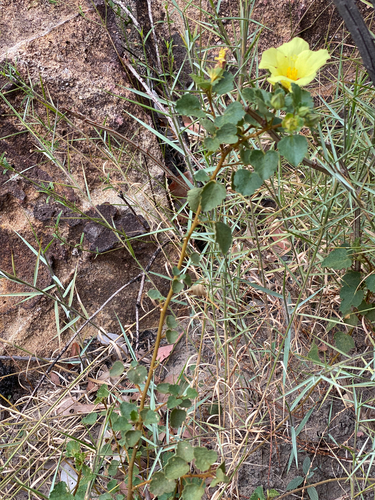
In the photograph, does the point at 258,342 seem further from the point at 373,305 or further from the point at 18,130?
the point at 18,130

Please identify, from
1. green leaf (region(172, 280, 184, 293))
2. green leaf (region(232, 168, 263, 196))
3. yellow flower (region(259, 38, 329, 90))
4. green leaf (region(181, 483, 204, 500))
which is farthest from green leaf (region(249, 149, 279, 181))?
green leaf (region(181, 483, 204, 500))

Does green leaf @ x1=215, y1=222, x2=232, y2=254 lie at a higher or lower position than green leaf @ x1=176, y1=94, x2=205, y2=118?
lower

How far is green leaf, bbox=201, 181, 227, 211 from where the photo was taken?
796 mm

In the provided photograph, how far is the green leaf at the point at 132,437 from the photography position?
33.8 inches

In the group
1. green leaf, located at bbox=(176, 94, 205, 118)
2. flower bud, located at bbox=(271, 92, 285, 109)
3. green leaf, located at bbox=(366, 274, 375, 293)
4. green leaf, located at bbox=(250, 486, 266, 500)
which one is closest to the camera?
flower bud, located at bbox=(271, 92, 285, 109)

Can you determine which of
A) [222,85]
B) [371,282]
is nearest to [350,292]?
[371,282]

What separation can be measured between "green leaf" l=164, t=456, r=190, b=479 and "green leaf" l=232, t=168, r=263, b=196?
21.2 inches

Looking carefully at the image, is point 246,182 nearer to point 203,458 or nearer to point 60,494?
point 203,458

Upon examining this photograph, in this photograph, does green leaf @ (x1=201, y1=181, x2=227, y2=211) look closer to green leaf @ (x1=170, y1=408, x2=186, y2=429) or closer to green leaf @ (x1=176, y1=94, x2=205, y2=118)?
green leaf @ (x1=176, y1=94, x2=205, y2=118)

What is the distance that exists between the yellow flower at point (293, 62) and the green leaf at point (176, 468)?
2.44ft

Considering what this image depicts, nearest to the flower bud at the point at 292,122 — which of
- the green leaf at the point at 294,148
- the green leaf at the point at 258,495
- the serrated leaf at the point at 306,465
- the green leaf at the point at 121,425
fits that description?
the green leaf at the point at 294,148

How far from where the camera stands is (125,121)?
1.74 m

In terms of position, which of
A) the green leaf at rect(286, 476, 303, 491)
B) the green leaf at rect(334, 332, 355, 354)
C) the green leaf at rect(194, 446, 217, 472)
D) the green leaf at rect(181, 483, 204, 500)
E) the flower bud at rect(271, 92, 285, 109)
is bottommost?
the green leaf at rect(286, 476, 303, 491)

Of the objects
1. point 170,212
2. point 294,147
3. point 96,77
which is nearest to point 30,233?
point 170,212
